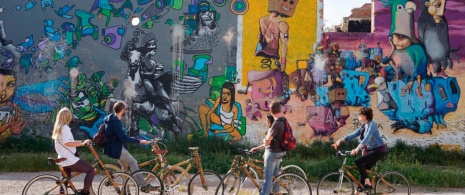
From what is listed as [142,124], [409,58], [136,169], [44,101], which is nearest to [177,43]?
[142,124]

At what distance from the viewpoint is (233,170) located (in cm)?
1016

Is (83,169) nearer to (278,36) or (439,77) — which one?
(278,36)

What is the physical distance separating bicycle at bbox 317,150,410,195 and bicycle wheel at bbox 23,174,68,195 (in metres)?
4.19

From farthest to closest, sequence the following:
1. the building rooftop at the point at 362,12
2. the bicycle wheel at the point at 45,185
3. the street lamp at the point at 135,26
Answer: the building rooftop at the point at 362,12, the street lamp at the point at 135,26, the bicycle wheel at the point at 45,185

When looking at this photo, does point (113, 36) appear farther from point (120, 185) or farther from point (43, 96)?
point (120, 185)

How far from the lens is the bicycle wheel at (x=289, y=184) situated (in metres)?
9.95

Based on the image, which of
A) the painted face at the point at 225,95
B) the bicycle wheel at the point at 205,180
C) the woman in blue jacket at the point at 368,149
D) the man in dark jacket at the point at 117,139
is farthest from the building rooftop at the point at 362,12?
the man in dark jacket at the point at 117,139

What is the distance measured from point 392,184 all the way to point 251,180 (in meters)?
2.41

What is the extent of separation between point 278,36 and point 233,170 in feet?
24.4

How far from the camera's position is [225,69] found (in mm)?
17047

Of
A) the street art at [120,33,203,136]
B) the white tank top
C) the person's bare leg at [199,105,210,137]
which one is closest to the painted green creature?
the white tank top

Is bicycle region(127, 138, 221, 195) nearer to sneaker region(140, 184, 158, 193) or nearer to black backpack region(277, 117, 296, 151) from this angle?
sneaker region(140, 184, 158, 193)

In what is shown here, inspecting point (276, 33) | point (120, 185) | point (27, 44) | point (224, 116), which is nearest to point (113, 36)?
point (27, 44)

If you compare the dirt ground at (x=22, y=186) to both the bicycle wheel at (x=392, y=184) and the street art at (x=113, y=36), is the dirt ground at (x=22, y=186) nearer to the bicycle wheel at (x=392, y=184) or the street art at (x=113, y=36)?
the bicycle wheel at (x=392, y=184)
